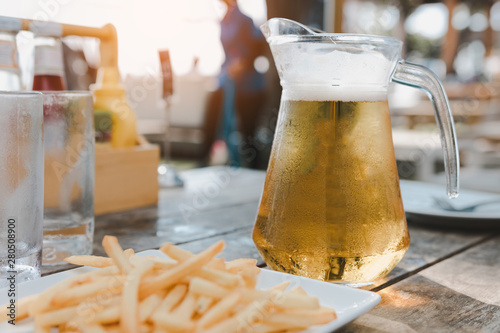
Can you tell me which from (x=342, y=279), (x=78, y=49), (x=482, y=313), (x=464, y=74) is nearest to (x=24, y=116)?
(x=342, y=279)

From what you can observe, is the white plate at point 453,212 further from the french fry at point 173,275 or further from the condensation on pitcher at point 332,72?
the french fry at point 173,275

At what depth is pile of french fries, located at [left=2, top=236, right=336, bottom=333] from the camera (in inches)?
14.2

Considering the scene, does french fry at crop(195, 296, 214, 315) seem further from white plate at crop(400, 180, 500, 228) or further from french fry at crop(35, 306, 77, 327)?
white plate at crop(400, 180, 500, 228)

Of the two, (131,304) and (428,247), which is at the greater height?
(131,304)

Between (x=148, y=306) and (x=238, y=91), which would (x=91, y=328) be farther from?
(x=238, y=91)

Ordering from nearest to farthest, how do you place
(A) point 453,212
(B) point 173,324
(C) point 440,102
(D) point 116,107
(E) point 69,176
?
(B) point 173,324
(C) point 440,102
(E) point 69,176
(A) point 453,212
(D) point 116,107

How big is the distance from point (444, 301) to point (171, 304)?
309 mm

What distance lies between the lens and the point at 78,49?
19.7 feet

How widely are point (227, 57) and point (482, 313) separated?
413 cm

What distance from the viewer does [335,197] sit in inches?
21.6

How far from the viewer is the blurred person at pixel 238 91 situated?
13.9ft

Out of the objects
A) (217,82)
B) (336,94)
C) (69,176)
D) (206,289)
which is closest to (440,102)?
(336,94)

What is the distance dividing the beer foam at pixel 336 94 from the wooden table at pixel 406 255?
20cm

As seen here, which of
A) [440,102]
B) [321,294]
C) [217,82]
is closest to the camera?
[321,294]
